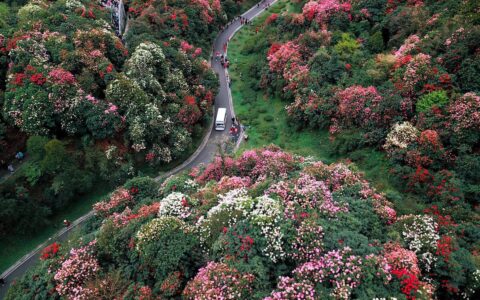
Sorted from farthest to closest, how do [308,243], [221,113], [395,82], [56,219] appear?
[221,113]
[395,82]
[56,219]
[308,243]

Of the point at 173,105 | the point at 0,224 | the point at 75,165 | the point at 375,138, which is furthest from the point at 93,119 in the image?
the point at 375,138

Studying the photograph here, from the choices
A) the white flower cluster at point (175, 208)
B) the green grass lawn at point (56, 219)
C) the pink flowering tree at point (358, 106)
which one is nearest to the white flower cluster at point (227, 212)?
the white flower cluster at point (175, 208)

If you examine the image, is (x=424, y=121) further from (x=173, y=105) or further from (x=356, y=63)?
(x=173, y=105)

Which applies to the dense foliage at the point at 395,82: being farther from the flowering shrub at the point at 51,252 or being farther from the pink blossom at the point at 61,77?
the flowering shrub at the point at 51,252

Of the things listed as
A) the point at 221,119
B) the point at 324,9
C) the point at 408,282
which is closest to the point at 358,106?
the point at 221,119

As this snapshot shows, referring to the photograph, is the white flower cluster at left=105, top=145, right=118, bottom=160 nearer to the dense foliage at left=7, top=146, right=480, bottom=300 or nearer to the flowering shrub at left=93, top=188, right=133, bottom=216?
the flowering shrub at left=93, top=188, right=133, bottom=216

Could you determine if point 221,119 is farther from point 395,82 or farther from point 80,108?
point 395,82
